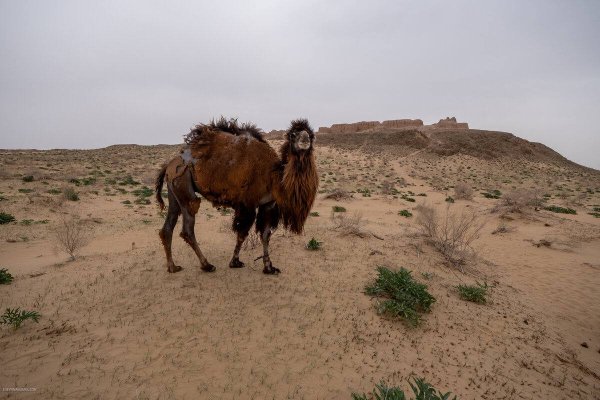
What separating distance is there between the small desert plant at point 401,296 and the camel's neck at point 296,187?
5.83ft

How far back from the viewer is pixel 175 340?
3.85 metres

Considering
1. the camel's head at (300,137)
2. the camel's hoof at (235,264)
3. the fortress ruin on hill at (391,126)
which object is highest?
the fortress ruin on hill at (391,126)

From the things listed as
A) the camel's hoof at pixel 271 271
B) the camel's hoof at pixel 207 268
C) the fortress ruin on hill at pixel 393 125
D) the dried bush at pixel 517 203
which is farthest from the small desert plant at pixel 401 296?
the fortress ruin on hill at pixel 393 125

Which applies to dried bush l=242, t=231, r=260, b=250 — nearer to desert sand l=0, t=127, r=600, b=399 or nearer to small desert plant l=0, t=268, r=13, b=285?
desert sand l=0, t=127, r=600, b=399

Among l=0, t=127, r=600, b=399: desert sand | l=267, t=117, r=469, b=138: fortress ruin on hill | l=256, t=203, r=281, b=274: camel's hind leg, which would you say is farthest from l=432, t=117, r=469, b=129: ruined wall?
l=256, t=203, r=281, b=274: camel's hind leg

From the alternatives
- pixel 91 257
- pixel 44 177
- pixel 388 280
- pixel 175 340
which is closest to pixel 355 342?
pixel 388 280

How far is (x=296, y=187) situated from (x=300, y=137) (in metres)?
0.77

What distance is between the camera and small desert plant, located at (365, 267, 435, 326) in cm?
461

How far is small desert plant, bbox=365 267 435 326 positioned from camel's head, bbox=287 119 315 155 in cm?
262

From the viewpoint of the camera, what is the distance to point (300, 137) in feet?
15.5

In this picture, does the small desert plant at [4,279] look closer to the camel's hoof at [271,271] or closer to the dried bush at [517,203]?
the camel's hoof at [271,271]

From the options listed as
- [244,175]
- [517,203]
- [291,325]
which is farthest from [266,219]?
[517,203]

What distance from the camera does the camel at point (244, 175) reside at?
4836 millimetres

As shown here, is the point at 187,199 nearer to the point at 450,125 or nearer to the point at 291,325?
the point at 291,325
